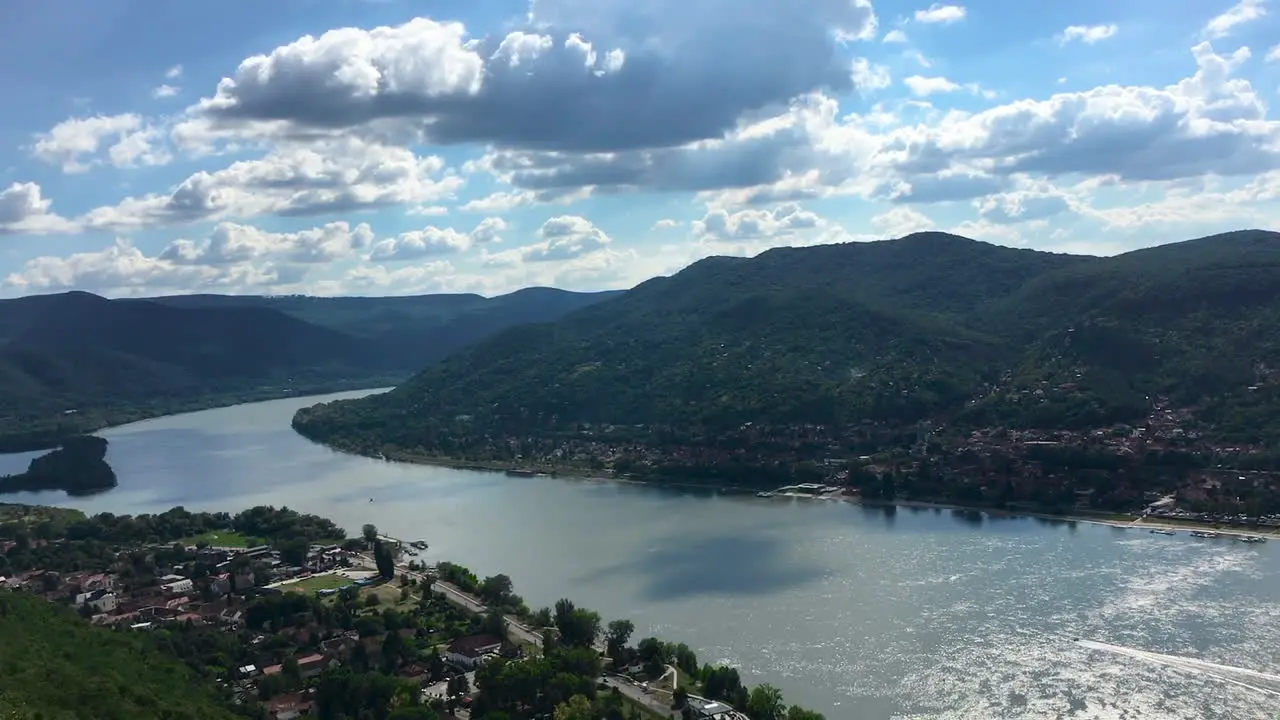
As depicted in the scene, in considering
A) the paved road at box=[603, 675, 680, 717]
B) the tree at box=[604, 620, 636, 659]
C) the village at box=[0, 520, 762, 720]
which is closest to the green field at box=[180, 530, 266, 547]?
the village at box=[0, 520, 762, 720]

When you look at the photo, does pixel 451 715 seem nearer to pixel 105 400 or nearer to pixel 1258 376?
pixel 1258 376

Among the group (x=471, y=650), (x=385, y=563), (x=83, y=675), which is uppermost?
(x=83, y=675)

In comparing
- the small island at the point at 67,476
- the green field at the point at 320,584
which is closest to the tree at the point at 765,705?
the green field at the point at 320,584

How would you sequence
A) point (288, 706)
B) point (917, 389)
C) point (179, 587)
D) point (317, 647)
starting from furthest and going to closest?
point (917, 389), point (179, 587), point (317, 647), point (288, 706)

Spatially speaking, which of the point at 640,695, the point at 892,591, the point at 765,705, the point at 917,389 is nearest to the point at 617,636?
the point at 640,695

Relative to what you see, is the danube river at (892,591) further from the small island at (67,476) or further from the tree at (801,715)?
the small island at (67,476)

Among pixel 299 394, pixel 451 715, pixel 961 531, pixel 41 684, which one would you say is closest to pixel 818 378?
pixel 961 531

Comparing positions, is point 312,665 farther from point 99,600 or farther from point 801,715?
point 801,715
